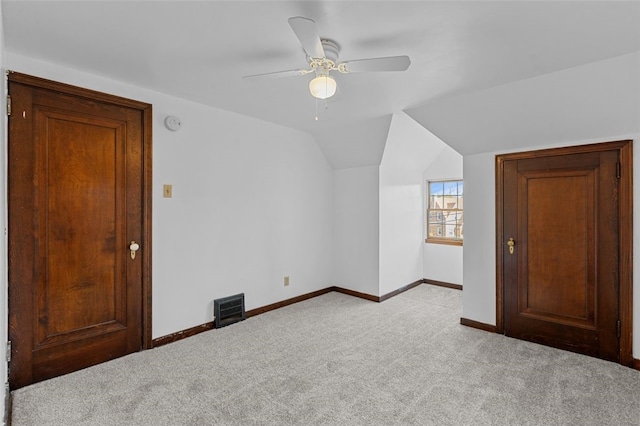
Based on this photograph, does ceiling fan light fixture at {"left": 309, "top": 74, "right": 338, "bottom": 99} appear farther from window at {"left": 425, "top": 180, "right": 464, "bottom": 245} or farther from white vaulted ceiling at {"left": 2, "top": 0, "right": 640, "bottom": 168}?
window at {"left": 425, "top": 180, "right": 464, "bottom": 245}

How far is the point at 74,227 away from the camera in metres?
2.56

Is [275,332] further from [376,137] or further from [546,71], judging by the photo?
[546,71]

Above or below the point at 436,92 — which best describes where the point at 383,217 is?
below

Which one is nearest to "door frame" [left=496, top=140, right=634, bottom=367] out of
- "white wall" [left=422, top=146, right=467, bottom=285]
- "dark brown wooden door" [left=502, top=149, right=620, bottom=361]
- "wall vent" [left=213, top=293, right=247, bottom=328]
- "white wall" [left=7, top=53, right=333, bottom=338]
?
"dark brown wooden door" [left=502, top=149, right=620, bottom=361]

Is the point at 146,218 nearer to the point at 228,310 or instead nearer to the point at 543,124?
the point at 228,310

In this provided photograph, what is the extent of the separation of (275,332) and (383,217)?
2.10 meters

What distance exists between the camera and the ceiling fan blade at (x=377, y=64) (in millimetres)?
1872

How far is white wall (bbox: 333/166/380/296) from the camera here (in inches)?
176

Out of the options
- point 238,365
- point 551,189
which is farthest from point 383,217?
point 238,365

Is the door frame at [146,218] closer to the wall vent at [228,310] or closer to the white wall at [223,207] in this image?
the white wall at [223,207]

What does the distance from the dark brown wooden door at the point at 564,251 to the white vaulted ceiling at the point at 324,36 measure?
1.00 metres

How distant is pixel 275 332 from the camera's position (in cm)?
333

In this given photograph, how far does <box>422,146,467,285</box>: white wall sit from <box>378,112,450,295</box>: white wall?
0.09 metres

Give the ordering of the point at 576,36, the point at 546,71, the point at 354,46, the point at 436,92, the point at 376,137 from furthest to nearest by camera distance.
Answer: the point at 376,137, the point at 436,92, the point at 546,71, the point at 354,46, the point at 576,36
